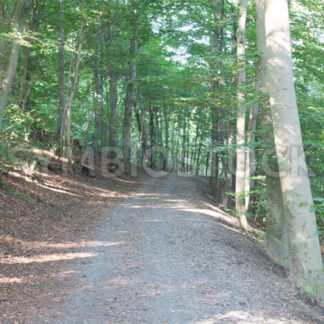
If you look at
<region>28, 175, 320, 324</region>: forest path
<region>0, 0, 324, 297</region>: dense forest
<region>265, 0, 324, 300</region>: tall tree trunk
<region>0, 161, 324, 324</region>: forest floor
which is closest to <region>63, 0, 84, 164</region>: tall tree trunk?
<region>0, 0, 324, 297</region>: dense forest

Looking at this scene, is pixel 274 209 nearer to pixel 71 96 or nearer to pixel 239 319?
pixel 239 319

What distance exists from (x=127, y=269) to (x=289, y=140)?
12.0ft

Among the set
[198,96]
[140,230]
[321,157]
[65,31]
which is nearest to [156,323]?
[140,230]

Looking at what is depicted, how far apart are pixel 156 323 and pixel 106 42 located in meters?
13.7

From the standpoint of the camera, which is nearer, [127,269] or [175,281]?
[175,281]

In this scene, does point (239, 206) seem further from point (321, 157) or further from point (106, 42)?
point (106, 42)

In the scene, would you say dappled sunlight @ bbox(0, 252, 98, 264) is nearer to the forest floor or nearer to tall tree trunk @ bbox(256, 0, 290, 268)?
the forest floor

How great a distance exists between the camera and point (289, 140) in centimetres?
588

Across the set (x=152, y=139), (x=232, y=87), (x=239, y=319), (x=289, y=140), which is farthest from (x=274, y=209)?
(x=152, y=139)

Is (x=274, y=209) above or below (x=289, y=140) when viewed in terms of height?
below

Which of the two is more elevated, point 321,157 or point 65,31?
point 65,31

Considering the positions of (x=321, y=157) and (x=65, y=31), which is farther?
(x=65, y=31)

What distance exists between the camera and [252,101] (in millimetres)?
7438

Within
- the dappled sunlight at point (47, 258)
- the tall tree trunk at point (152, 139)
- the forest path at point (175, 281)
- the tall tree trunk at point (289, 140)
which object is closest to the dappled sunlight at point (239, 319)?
the forest path at point (175, 281)
